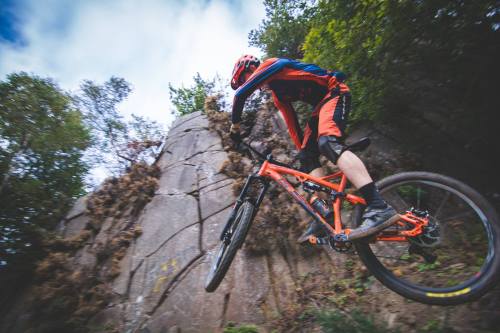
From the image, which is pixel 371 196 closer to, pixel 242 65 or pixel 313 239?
pixel 313 239

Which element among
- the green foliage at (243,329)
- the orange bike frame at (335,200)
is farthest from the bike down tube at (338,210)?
the green foliage at (243,329)

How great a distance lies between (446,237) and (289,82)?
2.62 m

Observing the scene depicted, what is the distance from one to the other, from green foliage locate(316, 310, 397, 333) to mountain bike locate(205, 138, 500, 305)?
405 millimetres

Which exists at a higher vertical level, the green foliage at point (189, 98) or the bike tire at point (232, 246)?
the green foliage at point (189, 98)

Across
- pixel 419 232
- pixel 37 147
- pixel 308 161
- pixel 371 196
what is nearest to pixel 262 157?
pixel 308 161

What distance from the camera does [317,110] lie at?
10.8 ft

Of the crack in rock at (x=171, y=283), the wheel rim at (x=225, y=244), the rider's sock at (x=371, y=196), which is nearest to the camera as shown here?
the rider's sock at (x=371, y=196)

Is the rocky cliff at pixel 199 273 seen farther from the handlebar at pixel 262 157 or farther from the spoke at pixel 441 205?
the handlebar at pixel 262 157

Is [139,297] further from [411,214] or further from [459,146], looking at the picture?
[459,146]

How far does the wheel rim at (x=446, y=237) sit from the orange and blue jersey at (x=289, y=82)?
1371mm

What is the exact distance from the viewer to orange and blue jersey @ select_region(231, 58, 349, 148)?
2951mm

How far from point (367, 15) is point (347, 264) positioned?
3.90 metres

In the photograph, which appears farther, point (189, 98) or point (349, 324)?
point (189, 98)

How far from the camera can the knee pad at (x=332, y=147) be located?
273cm
